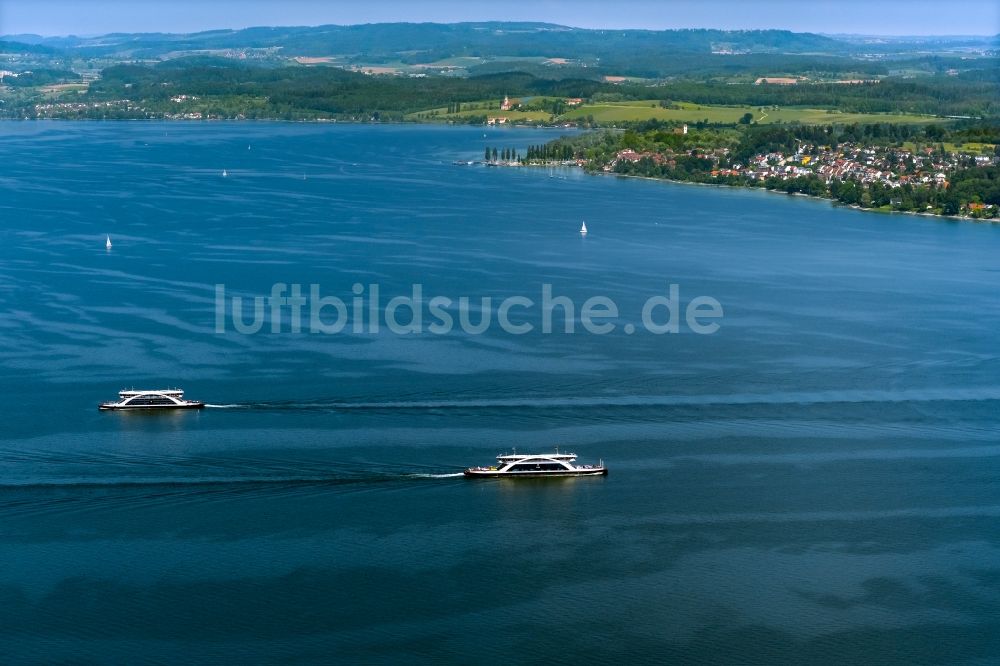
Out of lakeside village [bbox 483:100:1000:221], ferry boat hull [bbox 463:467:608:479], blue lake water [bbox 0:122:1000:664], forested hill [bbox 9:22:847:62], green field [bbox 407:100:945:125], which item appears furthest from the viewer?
forested hill [bbox 9:22:847:62]

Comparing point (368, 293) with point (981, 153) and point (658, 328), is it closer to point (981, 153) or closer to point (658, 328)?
point (658, 328)

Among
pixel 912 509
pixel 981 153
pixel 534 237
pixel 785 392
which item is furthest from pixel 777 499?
pixel 981 153

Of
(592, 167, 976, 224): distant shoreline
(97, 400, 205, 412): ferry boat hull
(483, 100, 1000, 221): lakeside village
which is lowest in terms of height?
(97, 400, 205, 412): ferry boat hull

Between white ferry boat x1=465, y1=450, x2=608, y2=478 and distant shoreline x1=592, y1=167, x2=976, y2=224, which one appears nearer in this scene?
white ferry boat x1=465, y1=450, x2=608, y2=478

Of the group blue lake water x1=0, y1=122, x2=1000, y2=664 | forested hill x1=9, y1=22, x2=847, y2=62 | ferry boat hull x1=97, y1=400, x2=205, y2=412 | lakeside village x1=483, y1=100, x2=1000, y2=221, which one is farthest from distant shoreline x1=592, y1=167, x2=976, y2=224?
forested hill x1=9, y1=22, x2=847, y2=62

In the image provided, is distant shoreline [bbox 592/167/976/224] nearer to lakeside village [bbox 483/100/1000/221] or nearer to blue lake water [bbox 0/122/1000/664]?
lakeside village [bbox 483/100/1000/221]

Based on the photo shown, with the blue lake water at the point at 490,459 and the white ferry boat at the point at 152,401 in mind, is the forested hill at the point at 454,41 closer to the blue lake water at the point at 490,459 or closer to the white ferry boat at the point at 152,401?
the blue lake water at the point at 490,459

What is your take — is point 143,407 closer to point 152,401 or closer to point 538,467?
point 152,401
